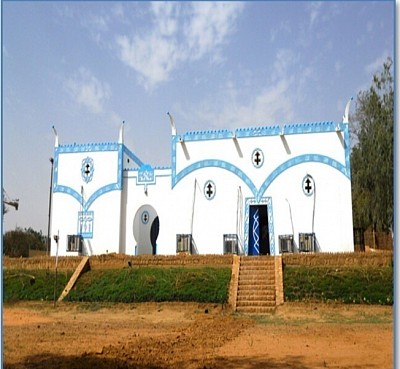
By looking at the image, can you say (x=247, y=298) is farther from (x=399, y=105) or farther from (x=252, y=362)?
(x=399, y=105)

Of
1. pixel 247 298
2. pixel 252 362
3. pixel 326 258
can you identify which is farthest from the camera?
pixel 326 258

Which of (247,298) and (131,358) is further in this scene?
(247,298)

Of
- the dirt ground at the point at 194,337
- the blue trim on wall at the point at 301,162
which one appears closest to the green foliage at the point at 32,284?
the dirt ground at the point at 194,337

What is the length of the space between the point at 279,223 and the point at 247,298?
4.26m

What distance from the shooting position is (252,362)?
581cm

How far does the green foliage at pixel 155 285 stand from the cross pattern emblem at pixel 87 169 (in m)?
5.04

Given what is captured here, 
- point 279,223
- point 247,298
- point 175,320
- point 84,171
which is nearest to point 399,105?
point 175,320

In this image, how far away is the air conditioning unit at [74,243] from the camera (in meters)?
16.4

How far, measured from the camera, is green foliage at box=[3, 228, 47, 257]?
73.2 feet

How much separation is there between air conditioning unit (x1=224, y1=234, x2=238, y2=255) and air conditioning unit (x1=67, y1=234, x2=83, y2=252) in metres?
5.49

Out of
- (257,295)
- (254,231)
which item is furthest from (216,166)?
(257,295)

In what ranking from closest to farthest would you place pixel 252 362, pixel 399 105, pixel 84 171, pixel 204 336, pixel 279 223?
pixel 399 105
pixel 252 362
pixel 204 336
pixel 279 223
pixel 84 171

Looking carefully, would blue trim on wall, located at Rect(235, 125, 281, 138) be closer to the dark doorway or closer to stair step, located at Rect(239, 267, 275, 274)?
the dark doorway

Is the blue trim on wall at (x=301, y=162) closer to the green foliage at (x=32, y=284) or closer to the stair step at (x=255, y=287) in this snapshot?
the stair step at (x=255, y=287)
